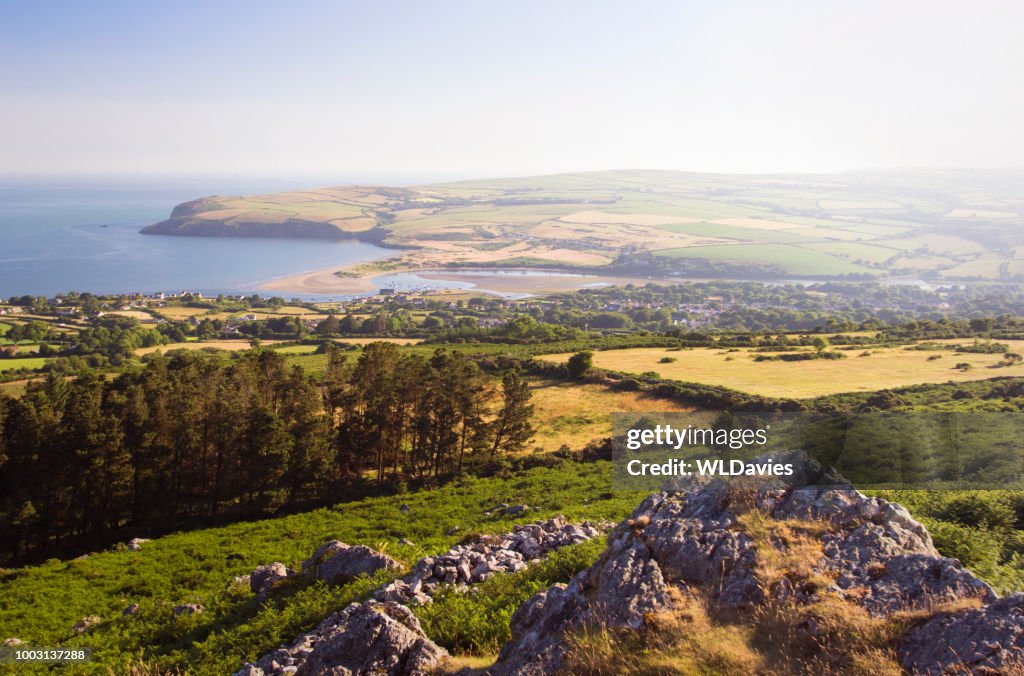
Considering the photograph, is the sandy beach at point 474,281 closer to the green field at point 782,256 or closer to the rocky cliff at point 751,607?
the green field at point 782,256

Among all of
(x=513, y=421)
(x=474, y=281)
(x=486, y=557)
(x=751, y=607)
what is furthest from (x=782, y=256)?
(x=751, y=607)

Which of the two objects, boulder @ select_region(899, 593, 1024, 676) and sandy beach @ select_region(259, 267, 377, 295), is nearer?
boulder @ select_region(899, 593, 1024, 676)

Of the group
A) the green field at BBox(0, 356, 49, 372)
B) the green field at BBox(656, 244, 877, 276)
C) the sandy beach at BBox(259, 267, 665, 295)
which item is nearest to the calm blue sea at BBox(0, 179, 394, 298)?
the sandy beach at BBox(259, 267, 665, 295)

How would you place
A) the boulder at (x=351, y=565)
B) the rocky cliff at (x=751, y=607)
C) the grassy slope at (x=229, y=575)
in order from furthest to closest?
the boulder at (x=351, y=565) < the grassy slope at (x=229, y=575) < the rocky cliff at (x=751, y=607)

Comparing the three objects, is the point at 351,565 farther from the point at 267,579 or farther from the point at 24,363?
the point at 24,363

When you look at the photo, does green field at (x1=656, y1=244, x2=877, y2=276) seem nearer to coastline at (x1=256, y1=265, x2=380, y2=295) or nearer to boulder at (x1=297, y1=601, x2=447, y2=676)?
coastline at (x1=256, y1=265, x2=380, y2=295)

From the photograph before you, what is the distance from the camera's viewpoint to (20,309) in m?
91.8

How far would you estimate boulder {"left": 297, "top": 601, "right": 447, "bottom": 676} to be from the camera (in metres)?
7.39

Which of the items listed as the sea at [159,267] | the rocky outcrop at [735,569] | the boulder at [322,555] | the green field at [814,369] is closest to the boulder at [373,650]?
the rocky outcrop at [735,569]

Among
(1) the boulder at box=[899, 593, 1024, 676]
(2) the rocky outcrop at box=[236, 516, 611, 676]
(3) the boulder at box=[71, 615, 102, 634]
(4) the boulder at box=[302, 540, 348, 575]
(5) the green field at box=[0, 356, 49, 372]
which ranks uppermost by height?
(1) the boulder at box=[899, 593, 1024, 676]

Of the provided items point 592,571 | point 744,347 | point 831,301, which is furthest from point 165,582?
point 831,301
